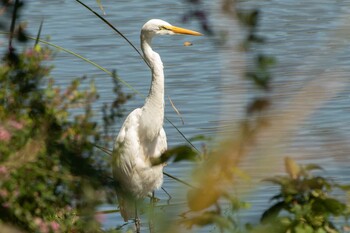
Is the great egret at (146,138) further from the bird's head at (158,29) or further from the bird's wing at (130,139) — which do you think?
the bird's head at (158,29)

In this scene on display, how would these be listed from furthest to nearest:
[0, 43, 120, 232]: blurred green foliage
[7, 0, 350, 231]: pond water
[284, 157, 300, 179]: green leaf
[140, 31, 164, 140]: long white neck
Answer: [140, 31, 164, 140]: long white neck, [284, 157, 300, 179]: green leaf, [0, 43, 120, 232]: blurred green foliage, [7, 0, 350, 231]: pond water

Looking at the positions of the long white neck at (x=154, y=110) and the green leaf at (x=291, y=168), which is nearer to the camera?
the green leaf at (x=291, y=168)

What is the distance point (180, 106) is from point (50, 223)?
18.8 ft

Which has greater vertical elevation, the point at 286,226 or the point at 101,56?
the point at 286,226

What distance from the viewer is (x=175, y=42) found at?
495 inches

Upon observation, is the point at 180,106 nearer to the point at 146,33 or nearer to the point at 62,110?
the point at 146,33

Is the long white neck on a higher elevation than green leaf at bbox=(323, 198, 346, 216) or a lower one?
lower

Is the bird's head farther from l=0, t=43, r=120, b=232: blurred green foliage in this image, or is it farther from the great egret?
l=0, t=43, r=120, b=232: blurred green foliage

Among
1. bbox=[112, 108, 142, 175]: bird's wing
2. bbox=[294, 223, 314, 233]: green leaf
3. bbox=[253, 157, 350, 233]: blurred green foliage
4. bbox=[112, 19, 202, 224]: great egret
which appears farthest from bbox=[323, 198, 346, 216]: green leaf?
bbox=[112, 108, 142, 175]: bird's wing

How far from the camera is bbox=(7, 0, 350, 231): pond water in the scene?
1.36m

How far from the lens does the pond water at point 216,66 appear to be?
1.36m

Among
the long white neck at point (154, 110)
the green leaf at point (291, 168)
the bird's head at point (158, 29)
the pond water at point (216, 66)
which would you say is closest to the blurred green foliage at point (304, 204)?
the green leaf at point (291, 168)

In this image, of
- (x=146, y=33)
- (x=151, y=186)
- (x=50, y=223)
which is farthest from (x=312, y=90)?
(x=146, y=33)

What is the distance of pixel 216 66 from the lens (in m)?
10.8
